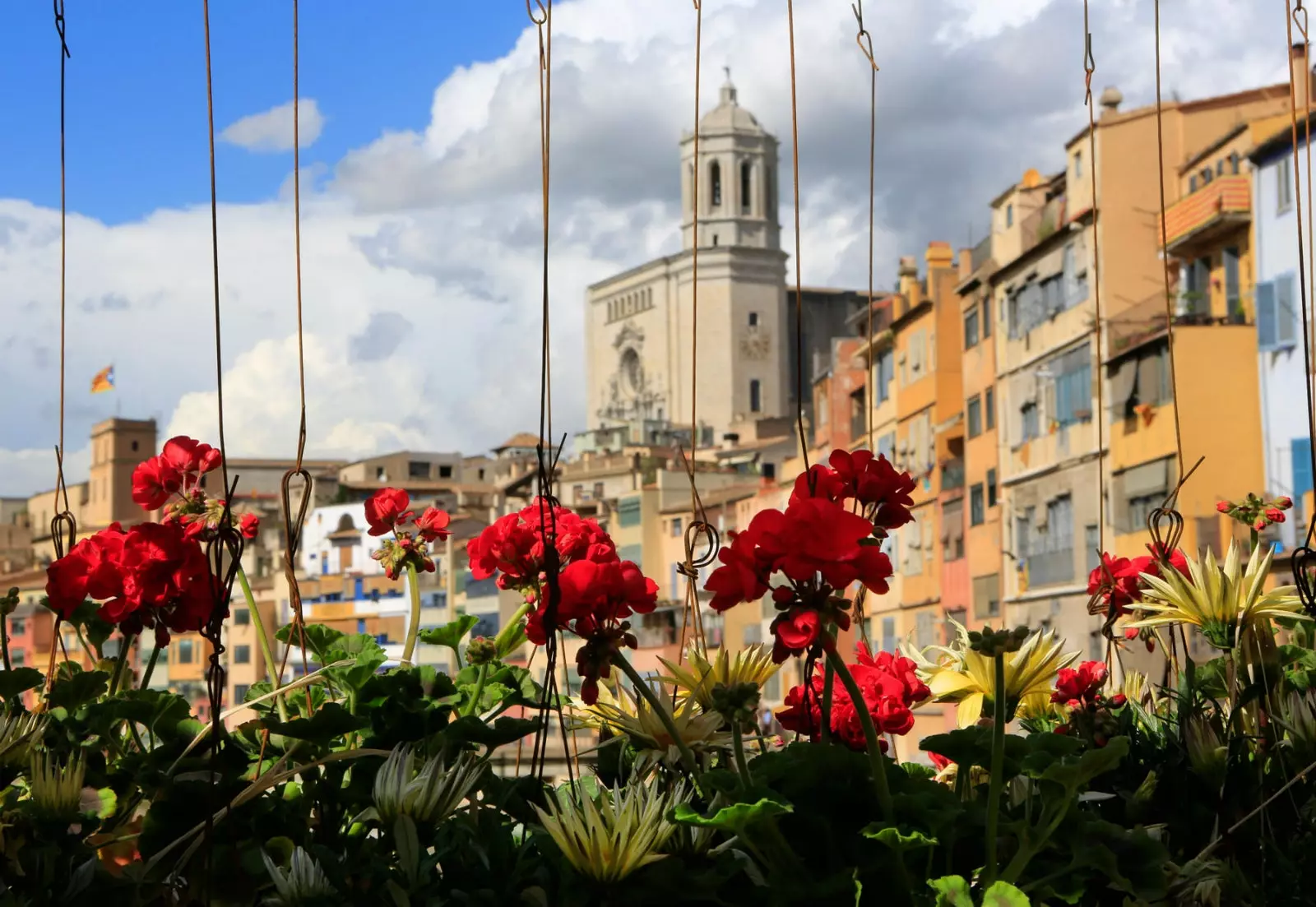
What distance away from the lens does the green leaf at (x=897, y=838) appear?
6.84 feet

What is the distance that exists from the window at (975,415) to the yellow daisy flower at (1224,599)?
116ft

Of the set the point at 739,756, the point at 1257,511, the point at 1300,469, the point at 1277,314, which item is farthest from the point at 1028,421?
the point at 739,756

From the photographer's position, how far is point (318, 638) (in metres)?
3.27

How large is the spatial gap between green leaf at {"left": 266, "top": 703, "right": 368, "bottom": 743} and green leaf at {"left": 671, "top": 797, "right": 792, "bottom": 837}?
59 cm

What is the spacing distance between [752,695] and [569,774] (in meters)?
0.26

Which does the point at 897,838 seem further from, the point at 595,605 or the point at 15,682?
the point at 15,682

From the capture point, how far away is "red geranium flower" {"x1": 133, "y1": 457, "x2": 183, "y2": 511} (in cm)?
328

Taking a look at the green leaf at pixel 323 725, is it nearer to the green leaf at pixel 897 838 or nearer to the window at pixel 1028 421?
the green leaf at pixel 897 838

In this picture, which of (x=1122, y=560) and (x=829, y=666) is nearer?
(x=829, y=666)

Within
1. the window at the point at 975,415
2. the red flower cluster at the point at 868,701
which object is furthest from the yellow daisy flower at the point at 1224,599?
the window at the point at 975,415

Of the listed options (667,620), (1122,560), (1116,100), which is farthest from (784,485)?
(1122,560)

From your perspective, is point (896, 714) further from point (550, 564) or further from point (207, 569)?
point (207, 569)

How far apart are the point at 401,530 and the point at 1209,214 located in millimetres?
25718

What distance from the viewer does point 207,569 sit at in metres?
2.83
